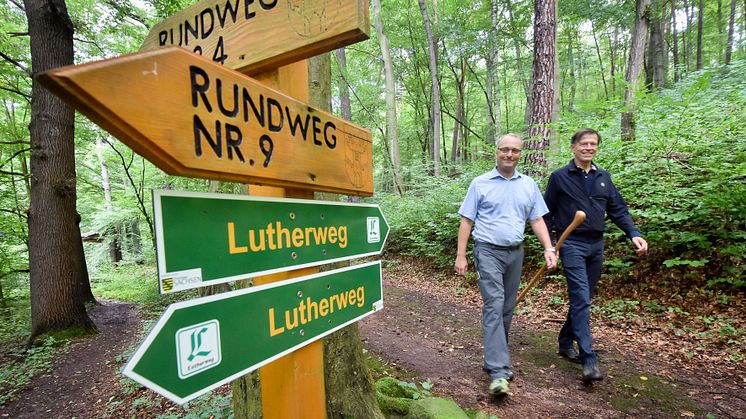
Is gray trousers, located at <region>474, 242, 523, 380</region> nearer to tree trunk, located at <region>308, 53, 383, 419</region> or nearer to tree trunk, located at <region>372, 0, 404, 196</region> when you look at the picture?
tree trunk, located at <region>308, 53, 383, 419</region>

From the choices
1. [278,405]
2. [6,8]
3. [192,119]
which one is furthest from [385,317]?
[6,8]

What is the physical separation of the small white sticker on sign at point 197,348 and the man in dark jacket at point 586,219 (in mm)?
2942

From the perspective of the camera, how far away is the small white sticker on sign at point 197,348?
0.82m

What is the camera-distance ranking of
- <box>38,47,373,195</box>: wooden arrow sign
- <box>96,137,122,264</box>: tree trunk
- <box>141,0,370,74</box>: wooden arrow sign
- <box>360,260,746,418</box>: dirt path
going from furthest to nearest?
<box>96,137,122,264</box>: tree trunk, <box>360,260,746,418</box>: dirt path, <box>141,0,370,74</box>: wooden arrow sign, <box>38,47,373,195</box>: wooden arrow sign

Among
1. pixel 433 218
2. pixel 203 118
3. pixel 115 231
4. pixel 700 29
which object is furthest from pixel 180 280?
pixel 700 29

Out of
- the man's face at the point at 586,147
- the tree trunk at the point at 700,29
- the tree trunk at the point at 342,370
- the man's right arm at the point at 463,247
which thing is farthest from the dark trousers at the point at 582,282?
the tree trunk at the point at 700,29

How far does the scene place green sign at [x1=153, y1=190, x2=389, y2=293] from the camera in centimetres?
85

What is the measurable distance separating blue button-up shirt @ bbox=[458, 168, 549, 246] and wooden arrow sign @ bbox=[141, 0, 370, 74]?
2023mm

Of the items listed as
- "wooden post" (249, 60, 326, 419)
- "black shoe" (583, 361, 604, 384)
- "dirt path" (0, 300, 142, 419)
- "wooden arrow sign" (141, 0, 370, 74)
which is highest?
"wooden arrow sign" (141, 0, 370, 74)

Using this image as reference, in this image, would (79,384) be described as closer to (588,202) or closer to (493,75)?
(588,202)

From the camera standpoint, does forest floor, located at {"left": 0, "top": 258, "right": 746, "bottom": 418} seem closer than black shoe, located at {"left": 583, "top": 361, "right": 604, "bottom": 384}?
Yes

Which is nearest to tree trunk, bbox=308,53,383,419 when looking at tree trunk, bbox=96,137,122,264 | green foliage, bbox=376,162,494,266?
green foliage, bbox=376,162,494,266

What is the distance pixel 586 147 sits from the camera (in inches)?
118

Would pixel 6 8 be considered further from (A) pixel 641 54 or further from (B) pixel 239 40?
(A) pixel 641 54
